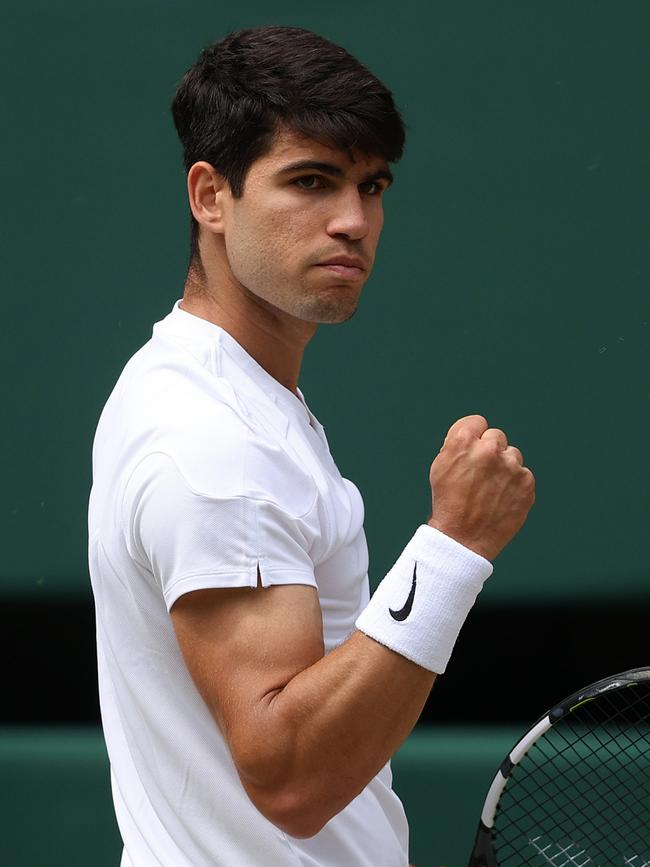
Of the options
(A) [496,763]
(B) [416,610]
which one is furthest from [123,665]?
(A) [496,763]

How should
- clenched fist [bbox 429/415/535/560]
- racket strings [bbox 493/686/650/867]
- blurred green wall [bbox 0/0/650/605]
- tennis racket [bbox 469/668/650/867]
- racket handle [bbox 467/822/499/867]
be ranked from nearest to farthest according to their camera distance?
clenched fist [bbox 429/415/535/560], racket handle [bbox 467/822/499/867], tennis racket [bbox 469/668/650/867], racket strings [bbox 493/686/650/867], blurred green wall [bbox 0/0/650/605]

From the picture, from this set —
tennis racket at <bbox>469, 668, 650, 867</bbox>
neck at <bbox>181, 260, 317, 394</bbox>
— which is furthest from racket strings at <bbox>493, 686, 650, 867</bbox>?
neck at <bbox>181, 260, 317, 394</bbox>

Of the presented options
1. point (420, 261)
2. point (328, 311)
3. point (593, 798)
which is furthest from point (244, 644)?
point (420, 261)

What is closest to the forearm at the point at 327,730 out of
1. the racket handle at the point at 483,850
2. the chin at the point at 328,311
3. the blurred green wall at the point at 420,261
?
the chin at the point at 328,311

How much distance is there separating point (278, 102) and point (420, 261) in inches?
63.1

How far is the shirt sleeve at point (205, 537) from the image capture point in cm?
132

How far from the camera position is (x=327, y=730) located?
1.29 m

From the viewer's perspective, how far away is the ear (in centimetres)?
167

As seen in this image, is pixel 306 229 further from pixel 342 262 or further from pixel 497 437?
pixel 497 437

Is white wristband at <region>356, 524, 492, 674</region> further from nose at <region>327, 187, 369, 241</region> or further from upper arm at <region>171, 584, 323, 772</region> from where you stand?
nose at <region>327, 187, 369, 241</region>

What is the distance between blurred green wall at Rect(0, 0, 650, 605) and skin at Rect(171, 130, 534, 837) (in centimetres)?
151

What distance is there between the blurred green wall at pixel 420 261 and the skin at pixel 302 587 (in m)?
1.51

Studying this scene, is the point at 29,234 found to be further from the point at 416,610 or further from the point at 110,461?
the point at 416,610

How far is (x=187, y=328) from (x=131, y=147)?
68.2 inches
